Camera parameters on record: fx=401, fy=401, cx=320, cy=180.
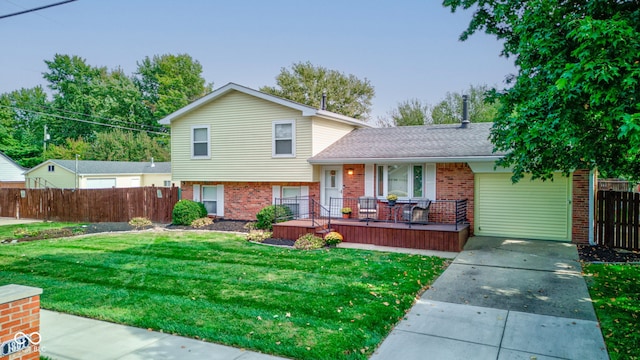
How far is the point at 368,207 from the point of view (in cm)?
1378

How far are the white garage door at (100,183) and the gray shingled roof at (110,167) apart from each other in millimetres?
718

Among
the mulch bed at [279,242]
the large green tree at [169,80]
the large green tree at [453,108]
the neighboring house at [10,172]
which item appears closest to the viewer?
the mulch bed at [279,242]

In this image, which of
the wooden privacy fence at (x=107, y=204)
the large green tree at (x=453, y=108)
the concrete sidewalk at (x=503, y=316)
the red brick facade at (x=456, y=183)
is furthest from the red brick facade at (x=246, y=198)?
the large green tree at (x=453, y=108)

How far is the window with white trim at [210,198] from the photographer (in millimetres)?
17453

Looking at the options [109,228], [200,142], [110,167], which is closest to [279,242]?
[200,142]

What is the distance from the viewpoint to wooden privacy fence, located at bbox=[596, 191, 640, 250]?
405 inches

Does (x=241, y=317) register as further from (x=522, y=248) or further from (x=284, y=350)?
(x=522, y=248)

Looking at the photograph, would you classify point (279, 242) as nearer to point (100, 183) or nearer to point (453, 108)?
point (100, 183)

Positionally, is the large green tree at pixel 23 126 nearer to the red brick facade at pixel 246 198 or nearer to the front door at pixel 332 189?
the red brick facade at pixel 246 198

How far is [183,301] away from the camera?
21.5 feet

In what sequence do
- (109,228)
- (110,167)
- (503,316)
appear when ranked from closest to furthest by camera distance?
(503,316), (109,228), (110,167)

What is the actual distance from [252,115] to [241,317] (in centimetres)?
1103

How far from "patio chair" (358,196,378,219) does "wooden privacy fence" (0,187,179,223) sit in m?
8.90

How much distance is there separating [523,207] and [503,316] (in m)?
7.16
